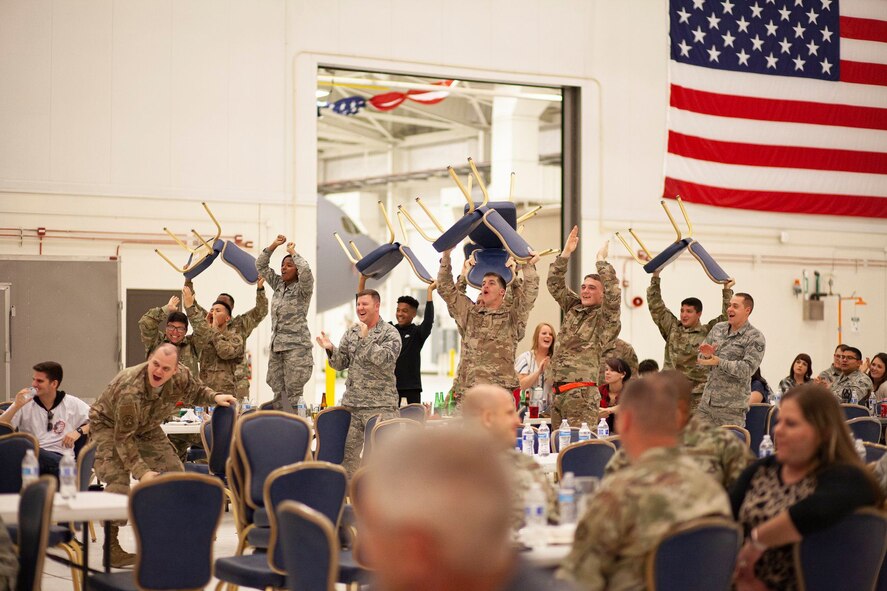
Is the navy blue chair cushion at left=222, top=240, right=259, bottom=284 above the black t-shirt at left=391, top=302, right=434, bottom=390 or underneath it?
above

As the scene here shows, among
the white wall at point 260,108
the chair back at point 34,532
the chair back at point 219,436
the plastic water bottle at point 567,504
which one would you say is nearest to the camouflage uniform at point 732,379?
the chair back at point 219,436

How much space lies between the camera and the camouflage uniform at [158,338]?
377 inches

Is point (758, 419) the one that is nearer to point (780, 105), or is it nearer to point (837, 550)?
point (837, 550)

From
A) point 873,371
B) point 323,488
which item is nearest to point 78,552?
point 323,488

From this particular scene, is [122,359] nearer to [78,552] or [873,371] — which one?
[78,552]

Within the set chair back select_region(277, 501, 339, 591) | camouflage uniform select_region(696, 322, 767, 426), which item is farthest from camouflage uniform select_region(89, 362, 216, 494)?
camouflage uniform select_region(696, 322, 767, 426)

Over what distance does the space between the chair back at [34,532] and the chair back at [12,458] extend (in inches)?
81.7

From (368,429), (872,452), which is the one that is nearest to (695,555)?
(872,452)

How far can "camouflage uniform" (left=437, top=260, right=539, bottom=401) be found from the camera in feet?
25.8

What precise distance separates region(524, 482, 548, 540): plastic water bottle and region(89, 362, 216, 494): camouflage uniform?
8.70 feet

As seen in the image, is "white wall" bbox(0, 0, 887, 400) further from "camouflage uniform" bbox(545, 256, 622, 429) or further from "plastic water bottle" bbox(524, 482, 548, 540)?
"plastic water bottle" bbox(524, 482, 548, 540)

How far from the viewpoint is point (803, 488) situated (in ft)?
11.5

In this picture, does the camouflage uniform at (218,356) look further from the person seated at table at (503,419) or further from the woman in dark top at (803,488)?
the woman in dark top at (803,488)

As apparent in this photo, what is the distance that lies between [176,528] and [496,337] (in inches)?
157
